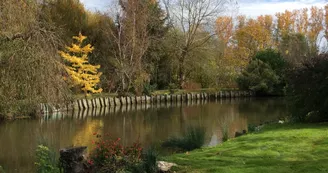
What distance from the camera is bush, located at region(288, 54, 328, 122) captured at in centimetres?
1106

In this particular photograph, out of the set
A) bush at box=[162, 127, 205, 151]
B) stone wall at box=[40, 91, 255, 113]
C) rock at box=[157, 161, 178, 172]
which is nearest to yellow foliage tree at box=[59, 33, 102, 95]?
stone wall at box=[40, 91, 255, 113]

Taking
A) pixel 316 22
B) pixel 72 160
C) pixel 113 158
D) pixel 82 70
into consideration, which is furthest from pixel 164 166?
pixel 316 22

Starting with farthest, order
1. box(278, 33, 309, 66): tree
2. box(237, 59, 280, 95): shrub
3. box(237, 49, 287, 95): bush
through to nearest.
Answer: box(278, 33, 309, 66): tree, box(237, 49, 287, 95): bush, box(237, 59, 280, 95): shrub

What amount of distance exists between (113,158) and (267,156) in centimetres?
280

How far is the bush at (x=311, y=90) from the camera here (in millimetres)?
11062

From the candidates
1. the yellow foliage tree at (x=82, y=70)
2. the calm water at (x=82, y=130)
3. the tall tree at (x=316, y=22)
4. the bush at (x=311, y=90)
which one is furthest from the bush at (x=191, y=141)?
the tall tree at (x=316, y=22)

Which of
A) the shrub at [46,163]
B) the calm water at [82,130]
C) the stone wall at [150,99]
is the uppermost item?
the stone wall at [150,99]

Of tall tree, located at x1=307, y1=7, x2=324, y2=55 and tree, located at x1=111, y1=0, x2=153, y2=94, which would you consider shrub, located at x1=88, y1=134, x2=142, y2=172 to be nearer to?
tree, located at x1=111, y1=0, x2=153, y2=94

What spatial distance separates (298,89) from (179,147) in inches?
174

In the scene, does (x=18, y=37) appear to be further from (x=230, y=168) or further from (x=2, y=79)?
(x=230, y=168)

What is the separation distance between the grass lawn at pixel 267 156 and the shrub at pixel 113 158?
2.42 feet

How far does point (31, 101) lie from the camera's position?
7.89 meters

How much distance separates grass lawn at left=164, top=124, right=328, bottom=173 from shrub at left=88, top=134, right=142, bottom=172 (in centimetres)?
74

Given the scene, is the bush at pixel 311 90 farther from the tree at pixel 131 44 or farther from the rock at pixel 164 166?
the tree at pixel 131 44
